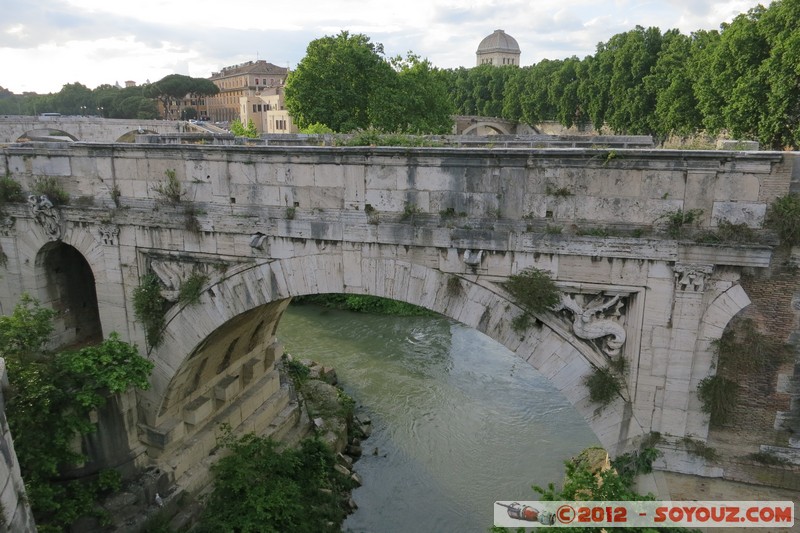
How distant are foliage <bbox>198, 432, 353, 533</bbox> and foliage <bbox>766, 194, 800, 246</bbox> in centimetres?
796

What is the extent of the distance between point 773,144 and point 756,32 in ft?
13.5

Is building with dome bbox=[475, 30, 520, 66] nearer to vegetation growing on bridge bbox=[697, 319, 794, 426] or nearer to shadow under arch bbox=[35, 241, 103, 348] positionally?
shadow under arch bbox=[35, 241, 103, 348]

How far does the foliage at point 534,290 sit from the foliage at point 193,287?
471cm

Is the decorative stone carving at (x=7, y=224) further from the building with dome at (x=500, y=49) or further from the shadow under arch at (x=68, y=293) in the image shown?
the building with dome at (x=500, y=49)

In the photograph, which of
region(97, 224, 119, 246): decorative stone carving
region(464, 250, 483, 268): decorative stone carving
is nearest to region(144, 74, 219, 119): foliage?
region(97, 224, 119, 246): decorative stone carving

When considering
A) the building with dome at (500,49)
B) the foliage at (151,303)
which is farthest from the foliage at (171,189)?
the building with dome at (500,49)

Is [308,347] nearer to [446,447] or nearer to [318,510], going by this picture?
[446,447]

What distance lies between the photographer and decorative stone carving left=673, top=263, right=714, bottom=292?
6527 mm

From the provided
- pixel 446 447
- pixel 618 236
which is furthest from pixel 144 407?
pixel 618 236

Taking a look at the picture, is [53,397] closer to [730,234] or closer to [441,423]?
[730,234]

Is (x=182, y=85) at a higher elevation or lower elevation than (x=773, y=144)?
higher

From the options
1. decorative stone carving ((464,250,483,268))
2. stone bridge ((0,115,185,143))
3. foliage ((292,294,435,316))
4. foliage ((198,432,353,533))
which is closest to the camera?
decorative stone carving ((464,250,483,268))

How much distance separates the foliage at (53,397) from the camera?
26.0 ft

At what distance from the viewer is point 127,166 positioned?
30.6 feet
